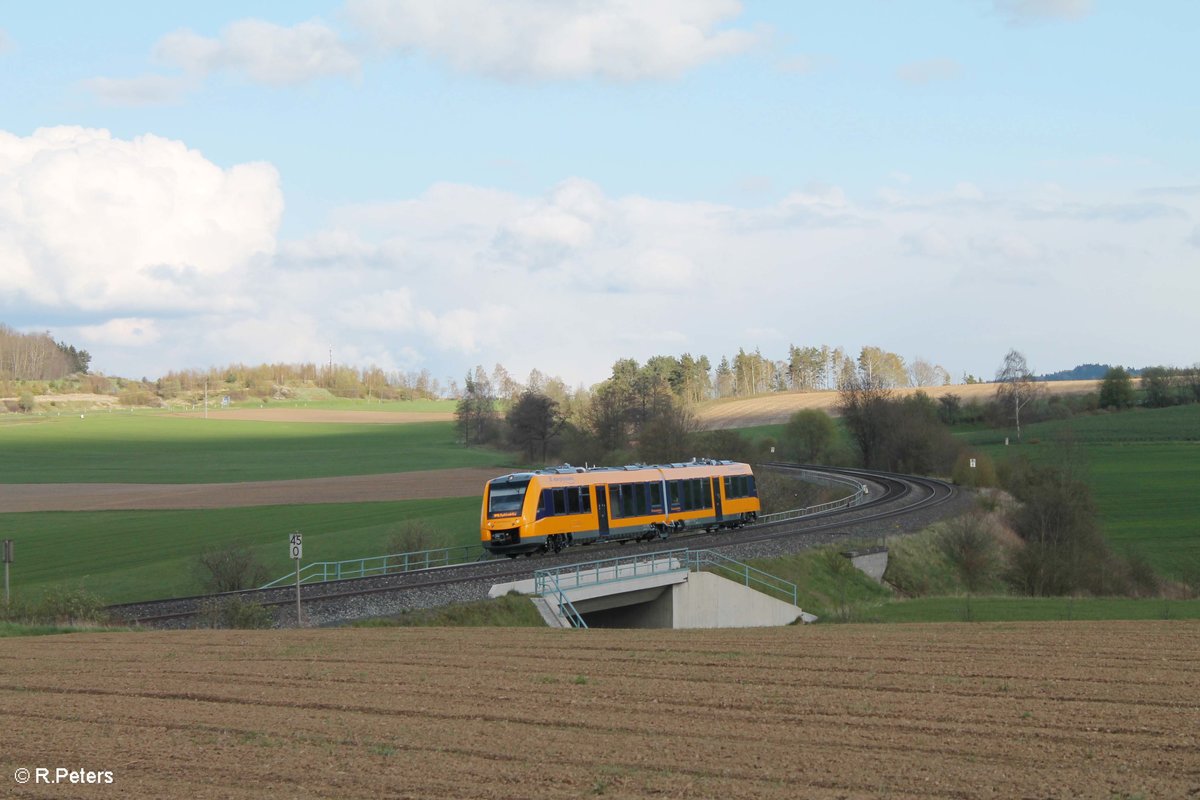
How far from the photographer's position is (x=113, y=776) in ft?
33.4

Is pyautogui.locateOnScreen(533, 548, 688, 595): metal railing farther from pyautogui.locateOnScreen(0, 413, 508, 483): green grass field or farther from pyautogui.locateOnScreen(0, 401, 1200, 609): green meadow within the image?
pyautogui.locateOnScreen(0, 413, 508, 483): green grass field

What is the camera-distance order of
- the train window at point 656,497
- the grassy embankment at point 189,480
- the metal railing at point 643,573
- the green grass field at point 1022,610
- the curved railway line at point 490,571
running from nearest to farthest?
the curved railway line at point 490,571
the metal railing at point 643,573
the green grass field at point 1022,610
the train window at point 656,497
the grassy embankment at point 189,480

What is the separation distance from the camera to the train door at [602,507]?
40156 millimetres

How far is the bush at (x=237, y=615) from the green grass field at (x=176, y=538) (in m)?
15.1

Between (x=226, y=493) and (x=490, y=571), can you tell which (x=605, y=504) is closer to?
(x=490, y=571)

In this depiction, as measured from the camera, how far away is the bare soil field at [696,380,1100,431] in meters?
150

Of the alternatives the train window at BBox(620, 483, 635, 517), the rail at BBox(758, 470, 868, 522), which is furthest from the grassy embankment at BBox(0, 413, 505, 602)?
the rail at BBox(758, 470, 868, 522)

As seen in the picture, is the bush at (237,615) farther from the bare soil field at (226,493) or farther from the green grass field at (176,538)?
the bare soil field at (226,493)

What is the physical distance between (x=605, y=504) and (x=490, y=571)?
849 cm

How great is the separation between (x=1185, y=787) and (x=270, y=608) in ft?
68.2

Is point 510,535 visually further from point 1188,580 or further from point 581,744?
point 1188,580

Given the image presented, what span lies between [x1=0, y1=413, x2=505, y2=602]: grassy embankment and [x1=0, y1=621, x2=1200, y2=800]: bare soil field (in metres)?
24.0

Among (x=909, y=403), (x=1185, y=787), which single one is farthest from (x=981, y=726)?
(x=909, y=403)

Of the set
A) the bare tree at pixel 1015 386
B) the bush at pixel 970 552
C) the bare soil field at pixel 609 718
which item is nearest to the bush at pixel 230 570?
the bare soil field at pixel 609 718
